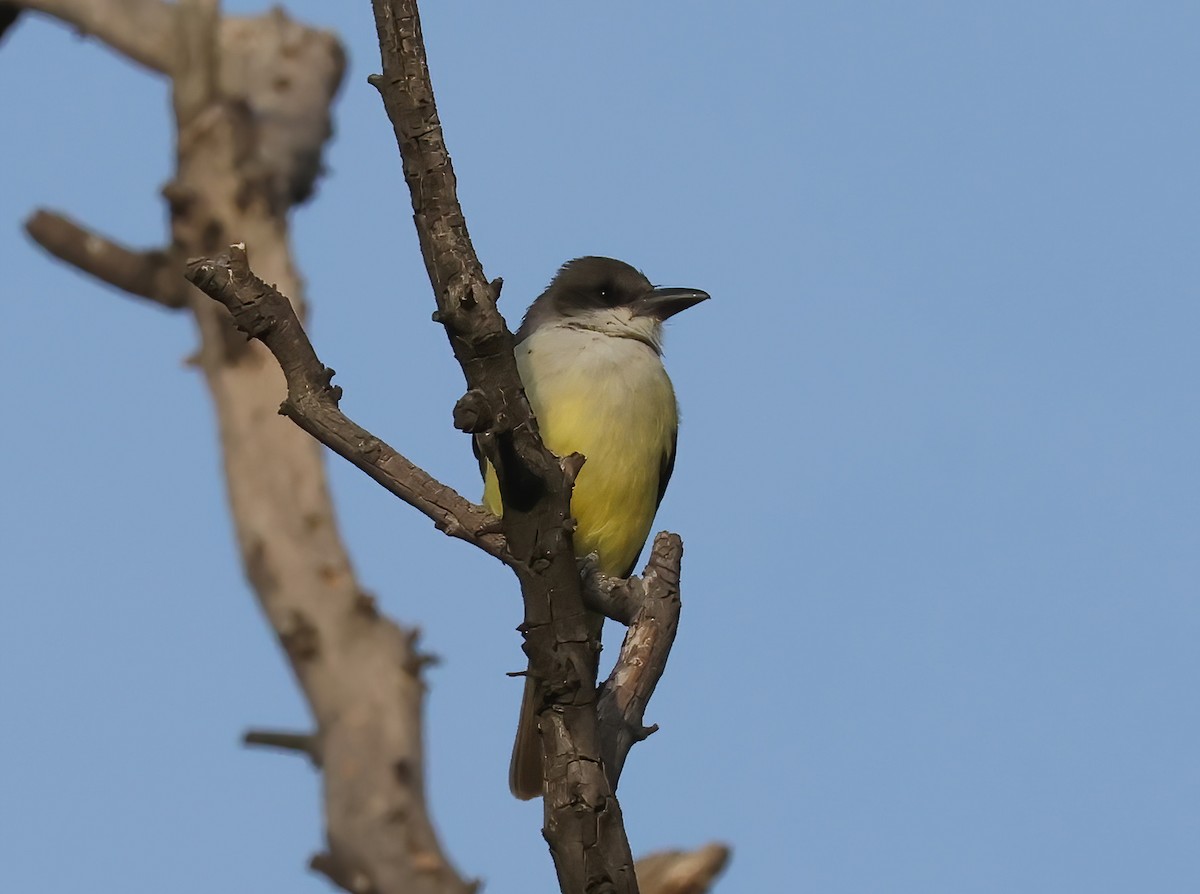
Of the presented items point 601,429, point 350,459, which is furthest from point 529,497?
point 601,429

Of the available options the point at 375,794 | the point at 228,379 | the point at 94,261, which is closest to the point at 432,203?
the point at 375,794

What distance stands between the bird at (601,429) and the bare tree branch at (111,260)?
5.13m

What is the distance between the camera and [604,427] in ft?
23.6

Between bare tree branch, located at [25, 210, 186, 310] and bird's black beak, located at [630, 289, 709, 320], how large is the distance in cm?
515

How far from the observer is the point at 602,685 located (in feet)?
19.6

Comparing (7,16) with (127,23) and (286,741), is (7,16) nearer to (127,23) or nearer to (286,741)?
(127,23)

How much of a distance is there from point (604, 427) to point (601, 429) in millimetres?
17

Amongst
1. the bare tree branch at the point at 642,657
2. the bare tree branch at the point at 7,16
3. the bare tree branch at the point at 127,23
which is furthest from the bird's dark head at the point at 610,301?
the bare tree branch at the point at 7,16

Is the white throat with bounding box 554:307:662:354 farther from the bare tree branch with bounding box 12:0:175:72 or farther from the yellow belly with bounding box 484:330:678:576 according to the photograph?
the bare tree branch with bounding box 12:0:175:72

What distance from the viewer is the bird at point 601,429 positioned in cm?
718

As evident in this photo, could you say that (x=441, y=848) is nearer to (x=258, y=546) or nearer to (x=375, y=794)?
(x=375, y=794)

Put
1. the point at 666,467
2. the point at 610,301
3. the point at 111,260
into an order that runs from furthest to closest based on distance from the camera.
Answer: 1. the point at 111,260
2. the point at 610,301
3. the point at 666,467

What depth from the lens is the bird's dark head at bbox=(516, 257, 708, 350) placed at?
817cm

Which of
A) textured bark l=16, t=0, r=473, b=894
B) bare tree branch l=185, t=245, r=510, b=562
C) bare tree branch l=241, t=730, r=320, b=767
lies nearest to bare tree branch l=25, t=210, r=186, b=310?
textured bark l=16, t=0, r=473, b=894
